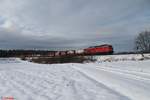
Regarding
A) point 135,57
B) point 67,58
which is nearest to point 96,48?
point 67,58

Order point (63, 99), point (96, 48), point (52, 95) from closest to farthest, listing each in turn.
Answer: point (63, 99) → point (52, 95) → point (96, 48)

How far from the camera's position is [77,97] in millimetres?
8086

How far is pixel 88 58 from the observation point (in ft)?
168

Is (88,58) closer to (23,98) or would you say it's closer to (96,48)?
(96,48)

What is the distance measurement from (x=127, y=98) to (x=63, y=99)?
2.41 m

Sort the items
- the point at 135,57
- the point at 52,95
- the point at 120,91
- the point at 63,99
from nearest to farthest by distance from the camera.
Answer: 1. the point at 63,99
2. the point at 52,95
3. the point at 120,91
4. the point at 135,57

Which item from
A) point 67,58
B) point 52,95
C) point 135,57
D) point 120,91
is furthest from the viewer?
point 67,58

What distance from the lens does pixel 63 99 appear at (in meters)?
7.71

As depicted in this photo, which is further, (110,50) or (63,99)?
(110,50)

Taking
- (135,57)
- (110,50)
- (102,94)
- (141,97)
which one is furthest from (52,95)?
(110,50)

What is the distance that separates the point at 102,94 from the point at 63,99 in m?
1.80

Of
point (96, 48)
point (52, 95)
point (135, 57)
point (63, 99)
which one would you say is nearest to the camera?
point (63, 99)

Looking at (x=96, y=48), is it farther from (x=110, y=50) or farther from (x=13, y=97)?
(x=13, y=97)

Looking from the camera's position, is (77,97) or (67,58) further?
(67,58)
